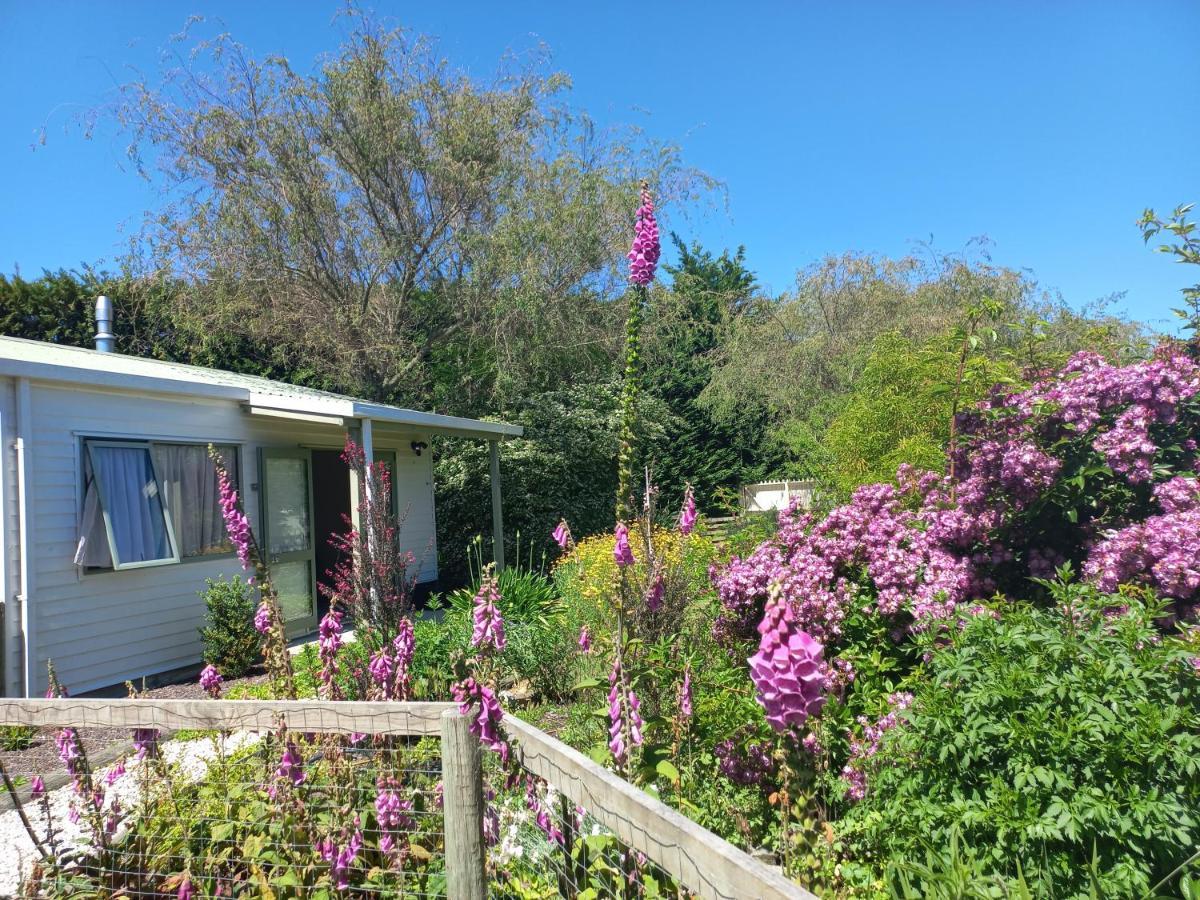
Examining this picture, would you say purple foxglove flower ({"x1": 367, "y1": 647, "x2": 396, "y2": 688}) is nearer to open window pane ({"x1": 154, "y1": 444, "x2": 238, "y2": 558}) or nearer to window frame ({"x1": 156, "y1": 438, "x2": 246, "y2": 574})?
window frame ({"x1": 156, "y1": 438, "x2": 246, "y2": 574})

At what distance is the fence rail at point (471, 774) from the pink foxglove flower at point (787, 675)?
0.29m

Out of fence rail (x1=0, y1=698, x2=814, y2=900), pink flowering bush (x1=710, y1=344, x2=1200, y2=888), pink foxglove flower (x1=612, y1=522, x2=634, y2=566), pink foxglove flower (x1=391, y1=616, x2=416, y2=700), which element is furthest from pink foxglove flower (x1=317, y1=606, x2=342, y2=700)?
pink flowering bush (x1=710, y1=344, x2=1200, y2=888)

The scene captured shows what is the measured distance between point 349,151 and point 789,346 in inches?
351

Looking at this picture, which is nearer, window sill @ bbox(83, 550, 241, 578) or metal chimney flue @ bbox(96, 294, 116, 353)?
window sill @ bbox(83, 550, 241, 578)

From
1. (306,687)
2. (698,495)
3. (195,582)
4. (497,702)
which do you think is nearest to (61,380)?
(195,582)

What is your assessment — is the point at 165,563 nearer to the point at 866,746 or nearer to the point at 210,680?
the point at 210,680

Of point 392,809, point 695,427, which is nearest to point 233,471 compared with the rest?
point 392,809

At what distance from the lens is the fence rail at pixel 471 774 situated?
1361 millimetres

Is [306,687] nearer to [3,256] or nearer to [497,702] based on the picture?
[497,702]

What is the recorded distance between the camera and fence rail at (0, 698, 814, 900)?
1.36 m

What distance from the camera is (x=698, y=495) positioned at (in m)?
16.6

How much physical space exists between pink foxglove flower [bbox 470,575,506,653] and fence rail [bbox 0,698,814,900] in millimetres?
361

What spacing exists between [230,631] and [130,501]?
143 centimetres

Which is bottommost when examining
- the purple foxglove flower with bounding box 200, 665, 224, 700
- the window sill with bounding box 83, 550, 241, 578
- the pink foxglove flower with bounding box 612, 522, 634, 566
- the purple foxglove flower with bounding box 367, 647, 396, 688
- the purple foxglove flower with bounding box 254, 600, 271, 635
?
the purple foxglove flower with bounding box 200, 665, 224, 700
